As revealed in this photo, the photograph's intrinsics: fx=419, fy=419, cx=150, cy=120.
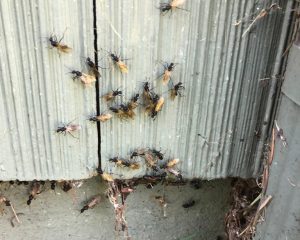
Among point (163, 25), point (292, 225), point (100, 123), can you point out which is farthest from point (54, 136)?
point (292, 225)

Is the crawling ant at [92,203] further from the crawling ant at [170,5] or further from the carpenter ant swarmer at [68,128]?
the crawling ant at [170,5]

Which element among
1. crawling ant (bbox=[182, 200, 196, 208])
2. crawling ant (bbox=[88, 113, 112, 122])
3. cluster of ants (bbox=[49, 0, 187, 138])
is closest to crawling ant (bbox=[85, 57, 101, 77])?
cluster of ants (bbox=[49, 0, 187, 138])

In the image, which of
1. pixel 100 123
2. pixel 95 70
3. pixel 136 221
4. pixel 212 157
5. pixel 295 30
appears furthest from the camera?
pixel 136 221

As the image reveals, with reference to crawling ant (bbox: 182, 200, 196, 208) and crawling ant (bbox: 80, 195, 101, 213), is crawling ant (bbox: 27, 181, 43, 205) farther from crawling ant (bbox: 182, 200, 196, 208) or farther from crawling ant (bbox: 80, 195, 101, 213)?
crawling ant (bbox: 182, 200, 196, 208)

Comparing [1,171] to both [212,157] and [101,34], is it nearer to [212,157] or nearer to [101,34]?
[101,34]

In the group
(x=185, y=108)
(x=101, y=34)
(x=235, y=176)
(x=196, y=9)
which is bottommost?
(x=235, y=176)
